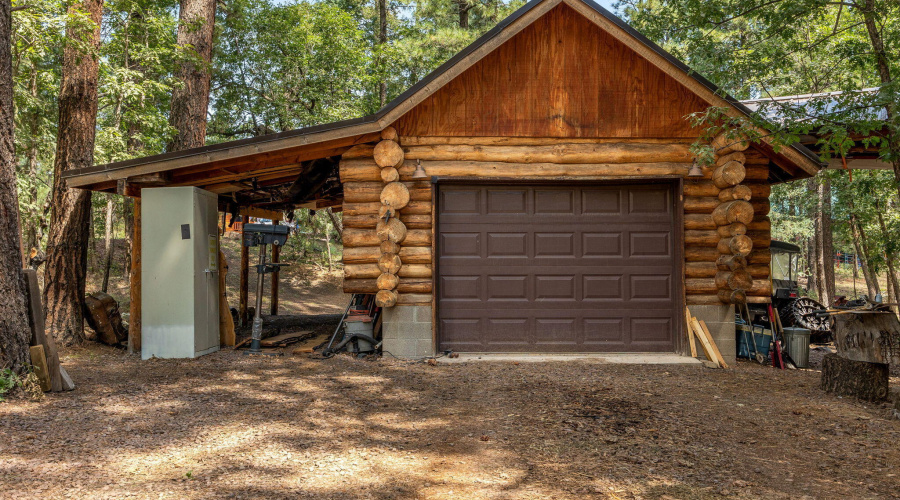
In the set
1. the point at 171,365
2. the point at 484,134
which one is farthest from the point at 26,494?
the point at 484,134

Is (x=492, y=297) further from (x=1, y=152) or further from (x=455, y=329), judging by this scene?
(x=1, y=152)

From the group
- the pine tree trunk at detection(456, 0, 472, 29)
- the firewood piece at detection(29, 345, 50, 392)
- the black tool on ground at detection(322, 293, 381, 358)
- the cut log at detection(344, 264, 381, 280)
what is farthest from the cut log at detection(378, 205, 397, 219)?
the pine tree trunk at detection(456, 0, 472, 29)

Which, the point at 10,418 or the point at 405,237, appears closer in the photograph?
the point at 10,418

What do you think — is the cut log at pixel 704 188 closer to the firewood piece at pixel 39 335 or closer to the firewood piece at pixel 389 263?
the firewood piece at pixel 389 263

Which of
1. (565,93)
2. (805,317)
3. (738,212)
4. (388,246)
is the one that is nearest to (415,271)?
(388,246)

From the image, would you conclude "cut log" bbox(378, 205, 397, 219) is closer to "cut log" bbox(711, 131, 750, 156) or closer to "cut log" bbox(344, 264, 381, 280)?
"cut log" bbox(344, 264, 381, 280)

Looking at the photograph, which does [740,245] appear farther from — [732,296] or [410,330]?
[410,330]

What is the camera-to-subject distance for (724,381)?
715cm

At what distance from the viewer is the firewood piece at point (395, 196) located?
8102 millimetres

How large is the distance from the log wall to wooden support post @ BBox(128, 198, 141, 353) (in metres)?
3.00

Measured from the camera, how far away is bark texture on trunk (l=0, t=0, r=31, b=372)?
5.47 metres

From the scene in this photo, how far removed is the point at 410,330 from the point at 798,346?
5.59 m

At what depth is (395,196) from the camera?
8102mm

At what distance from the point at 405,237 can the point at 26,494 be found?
5.51 m
